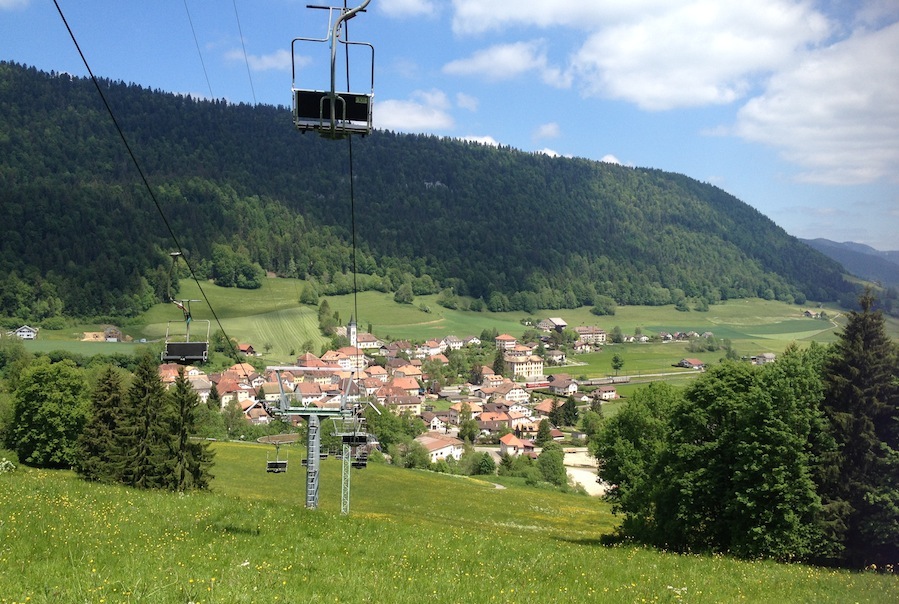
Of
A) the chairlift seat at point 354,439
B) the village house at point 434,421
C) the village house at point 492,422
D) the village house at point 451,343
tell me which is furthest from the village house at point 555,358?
the chairlift seat at point 354,439

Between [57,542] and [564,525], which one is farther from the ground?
[57,542]

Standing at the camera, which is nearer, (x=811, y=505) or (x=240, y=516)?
(x=240, y=516)

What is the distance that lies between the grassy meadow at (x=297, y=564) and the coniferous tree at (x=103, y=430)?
14.0m

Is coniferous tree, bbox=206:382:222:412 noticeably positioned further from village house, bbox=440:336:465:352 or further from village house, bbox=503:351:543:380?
village house, bbox=440:336:465:352

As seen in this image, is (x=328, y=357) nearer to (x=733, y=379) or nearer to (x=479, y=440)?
(x=479, y=440)

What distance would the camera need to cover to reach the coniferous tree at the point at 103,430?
35062 millimetres

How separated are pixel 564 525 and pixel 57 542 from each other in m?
30.2

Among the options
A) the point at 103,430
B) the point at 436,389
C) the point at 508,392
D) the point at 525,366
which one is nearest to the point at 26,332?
the point at 436,389

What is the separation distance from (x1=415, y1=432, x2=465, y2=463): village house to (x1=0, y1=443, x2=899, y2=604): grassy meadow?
70779 millimetres

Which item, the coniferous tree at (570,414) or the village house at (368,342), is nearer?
the coniferous tree at (570,414)

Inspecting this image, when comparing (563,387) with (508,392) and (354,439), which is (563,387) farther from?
(354,439)

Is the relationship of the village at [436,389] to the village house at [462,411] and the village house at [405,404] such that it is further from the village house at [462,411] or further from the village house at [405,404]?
the village house at [462,411]

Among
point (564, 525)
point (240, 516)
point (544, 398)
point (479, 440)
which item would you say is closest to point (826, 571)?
point (240, 516)

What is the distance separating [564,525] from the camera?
38.7 m
